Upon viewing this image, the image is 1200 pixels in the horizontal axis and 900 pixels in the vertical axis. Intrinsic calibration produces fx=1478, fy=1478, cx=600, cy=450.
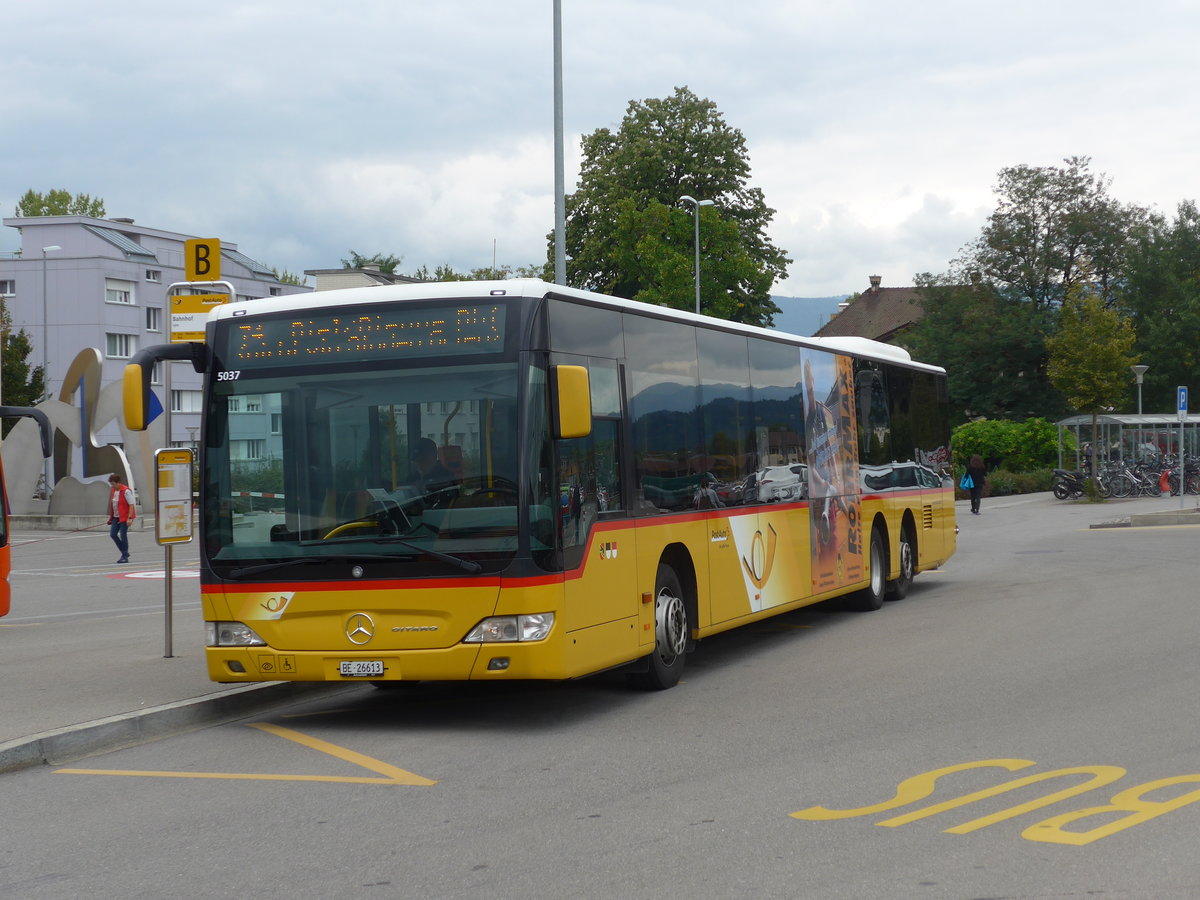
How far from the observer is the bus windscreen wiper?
29.8 feet

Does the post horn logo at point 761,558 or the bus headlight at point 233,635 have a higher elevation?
the post horn logo at point 761,558

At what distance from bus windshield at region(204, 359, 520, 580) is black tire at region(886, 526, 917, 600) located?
9.70 m

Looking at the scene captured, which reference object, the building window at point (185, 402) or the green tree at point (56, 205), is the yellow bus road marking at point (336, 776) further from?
the green tree at point (56, 205)

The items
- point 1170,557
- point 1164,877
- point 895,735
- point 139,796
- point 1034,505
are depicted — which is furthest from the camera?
point 1034,505

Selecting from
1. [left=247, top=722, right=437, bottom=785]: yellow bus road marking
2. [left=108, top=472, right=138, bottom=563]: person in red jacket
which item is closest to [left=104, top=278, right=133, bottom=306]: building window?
[left=108, top=472, right=138, bottom=563]: person in red jacket

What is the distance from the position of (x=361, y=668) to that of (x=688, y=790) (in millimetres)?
2777

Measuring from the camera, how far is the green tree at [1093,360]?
48312 millimetres

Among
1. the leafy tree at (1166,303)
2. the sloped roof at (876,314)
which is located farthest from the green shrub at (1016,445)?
the sloped roof at (876,314)

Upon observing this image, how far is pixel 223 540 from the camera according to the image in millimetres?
9594

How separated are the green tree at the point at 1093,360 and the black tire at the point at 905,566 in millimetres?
31168

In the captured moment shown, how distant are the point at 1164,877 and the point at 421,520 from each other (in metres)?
4.99

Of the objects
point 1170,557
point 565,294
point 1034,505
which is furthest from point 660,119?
point 565,294

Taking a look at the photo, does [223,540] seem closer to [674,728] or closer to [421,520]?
[421,520]

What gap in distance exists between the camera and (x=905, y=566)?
59.8ft
